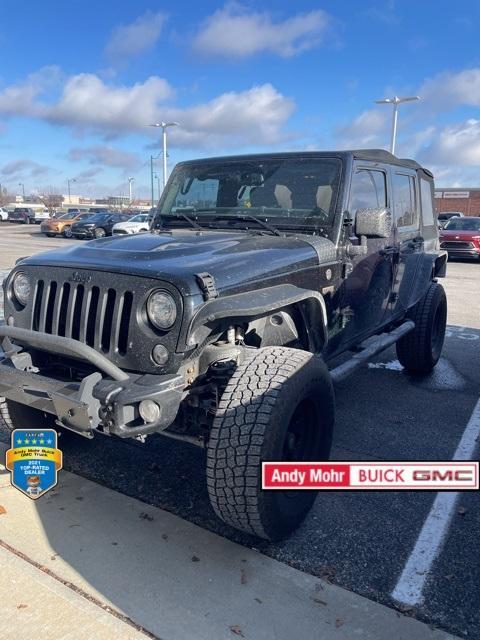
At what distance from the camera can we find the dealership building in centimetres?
4656

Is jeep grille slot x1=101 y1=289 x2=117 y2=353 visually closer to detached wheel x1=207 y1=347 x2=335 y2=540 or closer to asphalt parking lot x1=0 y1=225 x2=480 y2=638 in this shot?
detached wheel x1=207 y1=347 x2=335 y2=540

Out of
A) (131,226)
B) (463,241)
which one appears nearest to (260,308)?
(463,241)

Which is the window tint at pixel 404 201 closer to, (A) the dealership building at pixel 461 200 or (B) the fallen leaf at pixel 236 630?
(B) the fallen leaf at pixel 236 630

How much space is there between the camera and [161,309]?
2.63 metres

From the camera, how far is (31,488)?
123 inches

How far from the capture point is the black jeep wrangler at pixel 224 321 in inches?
100

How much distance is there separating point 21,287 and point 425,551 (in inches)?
104

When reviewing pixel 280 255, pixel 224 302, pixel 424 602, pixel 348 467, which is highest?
pixel 280 255

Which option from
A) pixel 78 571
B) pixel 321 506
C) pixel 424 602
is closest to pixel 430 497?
pixel 321 506

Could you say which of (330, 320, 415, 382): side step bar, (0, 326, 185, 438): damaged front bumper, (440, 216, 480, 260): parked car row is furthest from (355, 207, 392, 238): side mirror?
(440, 216, 480, 260): parked car row

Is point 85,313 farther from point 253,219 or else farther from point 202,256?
point 253,219

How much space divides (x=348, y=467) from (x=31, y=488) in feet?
5.93

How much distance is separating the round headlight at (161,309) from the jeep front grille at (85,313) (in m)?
0.12

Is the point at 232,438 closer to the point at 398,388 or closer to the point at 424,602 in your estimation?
the point at 424,602
